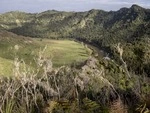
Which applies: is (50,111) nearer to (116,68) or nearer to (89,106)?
(89,106)

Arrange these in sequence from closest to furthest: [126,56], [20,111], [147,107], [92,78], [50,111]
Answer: [147,107]
[50,111]
[20,111]
[92,78]
[126,56]

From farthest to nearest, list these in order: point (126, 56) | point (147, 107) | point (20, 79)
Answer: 1. point (126, 56)
2. point (20, 79)
3. point (147, 107)

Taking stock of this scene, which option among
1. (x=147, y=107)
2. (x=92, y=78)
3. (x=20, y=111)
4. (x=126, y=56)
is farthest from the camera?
(x=126, y=56)

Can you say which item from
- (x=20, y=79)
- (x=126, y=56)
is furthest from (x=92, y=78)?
(x=126, y=56)

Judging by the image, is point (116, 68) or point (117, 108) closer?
point (117, 108)

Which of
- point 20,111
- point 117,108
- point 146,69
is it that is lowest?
point 146,69

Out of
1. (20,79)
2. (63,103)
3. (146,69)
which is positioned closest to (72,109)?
(63,103)

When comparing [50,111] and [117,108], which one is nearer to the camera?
[117,108]

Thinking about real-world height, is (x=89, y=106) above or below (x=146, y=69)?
above

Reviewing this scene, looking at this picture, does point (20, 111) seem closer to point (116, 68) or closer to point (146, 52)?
point (116, 68)
